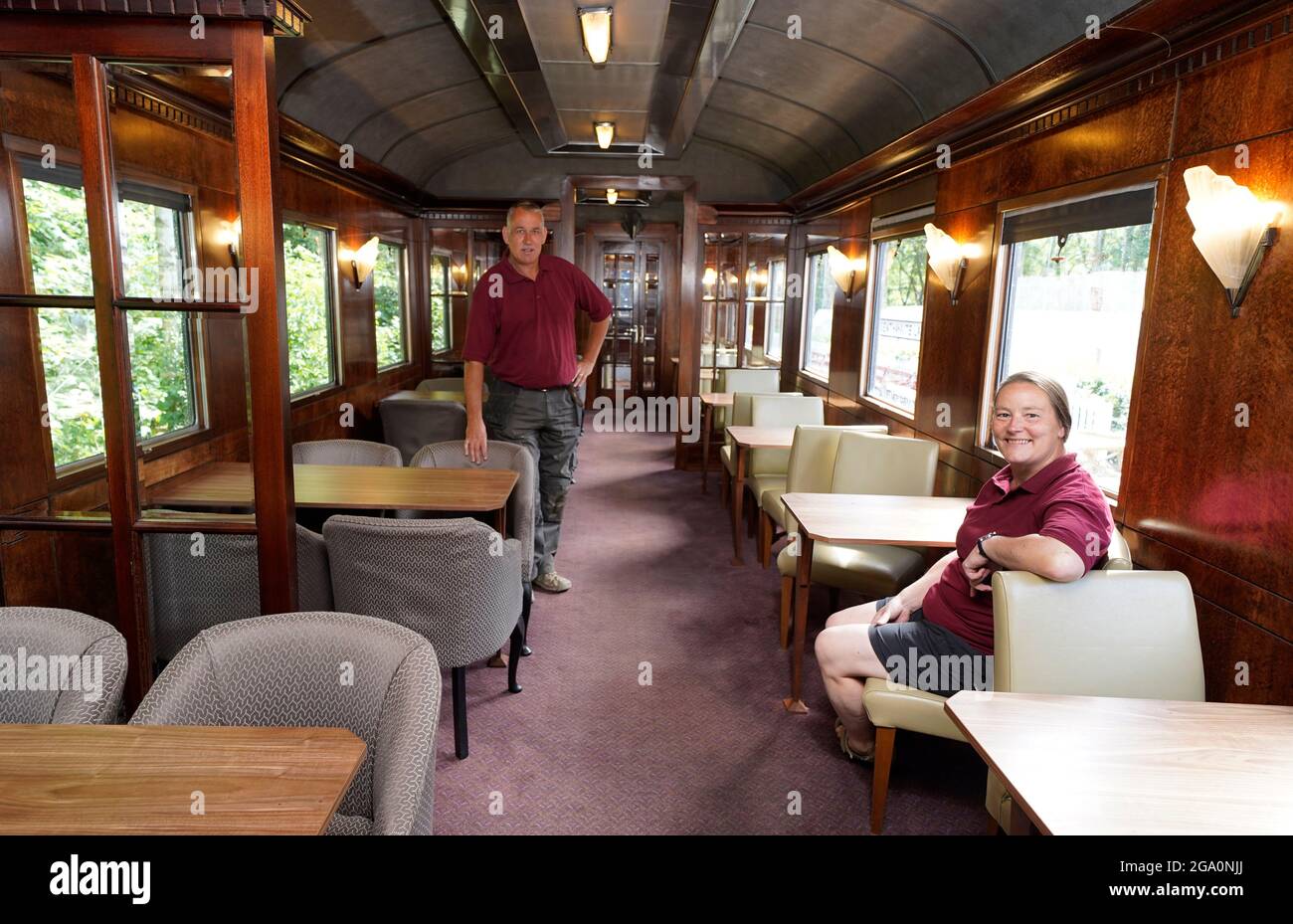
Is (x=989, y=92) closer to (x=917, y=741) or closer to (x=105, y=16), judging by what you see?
(x=917, y=741)

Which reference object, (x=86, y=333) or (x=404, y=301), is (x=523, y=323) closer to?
(x=86, y=333)

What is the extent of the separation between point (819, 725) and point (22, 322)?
3154 mm

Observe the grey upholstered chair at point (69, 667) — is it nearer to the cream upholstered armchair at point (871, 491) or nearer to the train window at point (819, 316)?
the cream upholstered armchair at point (871, 491)

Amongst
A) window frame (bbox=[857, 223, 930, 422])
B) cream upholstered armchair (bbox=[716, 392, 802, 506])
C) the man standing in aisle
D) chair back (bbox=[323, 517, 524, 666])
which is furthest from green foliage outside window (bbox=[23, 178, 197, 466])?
window frame (bbox=[857, 223, 930, 422])

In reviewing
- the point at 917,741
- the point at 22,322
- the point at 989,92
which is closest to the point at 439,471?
the point at 22,322

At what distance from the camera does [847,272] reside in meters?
6.84

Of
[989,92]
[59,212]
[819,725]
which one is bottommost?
[819,725]

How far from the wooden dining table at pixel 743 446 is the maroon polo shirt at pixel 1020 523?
8.02 feet

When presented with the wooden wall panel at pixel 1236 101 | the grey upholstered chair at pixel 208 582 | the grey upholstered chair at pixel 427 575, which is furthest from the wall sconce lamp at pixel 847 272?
the grey upholstered chair at pixel 208 582

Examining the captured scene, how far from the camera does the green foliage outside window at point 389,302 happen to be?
7723 mm

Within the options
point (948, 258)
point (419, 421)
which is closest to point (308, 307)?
point (419, 421)

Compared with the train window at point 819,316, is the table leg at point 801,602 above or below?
below

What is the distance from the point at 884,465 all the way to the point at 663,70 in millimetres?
2753
